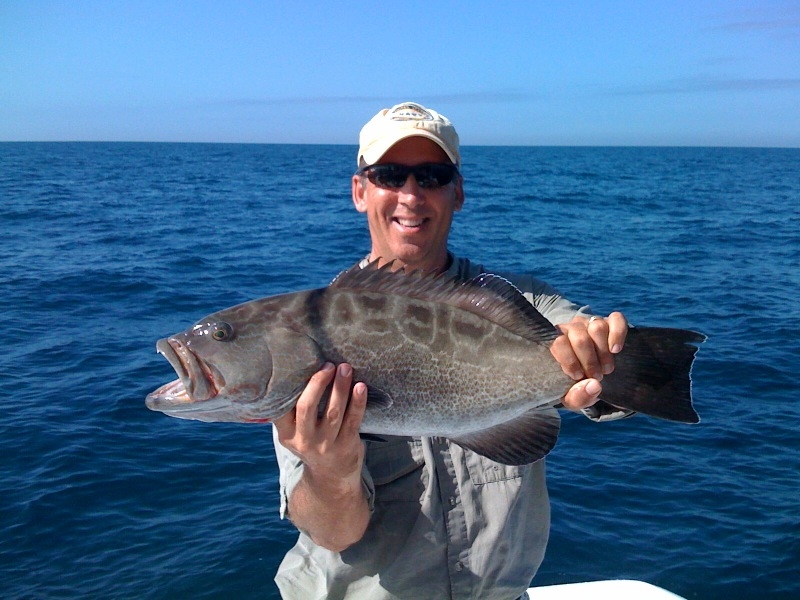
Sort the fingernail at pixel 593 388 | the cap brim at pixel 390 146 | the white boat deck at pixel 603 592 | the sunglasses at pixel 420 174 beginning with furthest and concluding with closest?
the white boat deck at pixel 603 592
the sunglasses at pixel 420 174
the cap brim at pixel 390 146
the fingernail at pixel 593 388

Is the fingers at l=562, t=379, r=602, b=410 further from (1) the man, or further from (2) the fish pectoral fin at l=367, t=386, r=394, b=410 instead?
(2) the fish pectoral fin at l=367, t=386, r=394, b=410

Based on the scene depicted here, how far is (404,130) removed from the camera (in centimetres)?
358

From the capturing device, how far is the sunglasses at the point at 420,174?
145 inches

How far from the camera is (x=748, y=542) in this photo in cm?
725

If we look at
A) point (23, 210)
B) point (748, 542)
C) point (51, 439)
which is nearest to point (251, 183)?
point (23, 210)

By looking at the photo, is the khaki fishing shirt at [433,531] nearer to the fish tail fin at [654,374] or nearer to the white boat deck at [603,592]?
the fish tail fin at [654,374]

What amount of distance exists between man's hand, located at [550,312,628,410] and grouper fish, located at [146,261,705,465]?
0.06 m

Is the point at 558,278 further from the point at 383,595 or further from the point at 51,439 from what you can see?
the point at 383,595

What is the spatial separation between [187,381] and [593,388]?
4.89 ft

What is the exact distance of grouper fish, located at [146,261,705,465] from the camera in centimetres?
271

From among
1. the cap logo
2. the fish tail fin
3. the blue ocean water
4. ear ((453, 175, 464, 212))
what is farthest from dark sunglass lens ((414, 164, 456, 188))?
the blue ocean water

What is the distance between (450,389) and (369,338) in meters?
0.37

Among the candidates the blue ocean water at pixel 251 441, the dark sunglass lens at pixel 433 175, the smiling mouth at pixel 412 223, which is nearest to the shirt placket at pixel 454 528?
the smiling mouth at pixel 412 223

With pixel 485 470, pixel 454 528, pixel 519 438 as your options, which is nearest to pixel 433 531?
pixel 454 528
